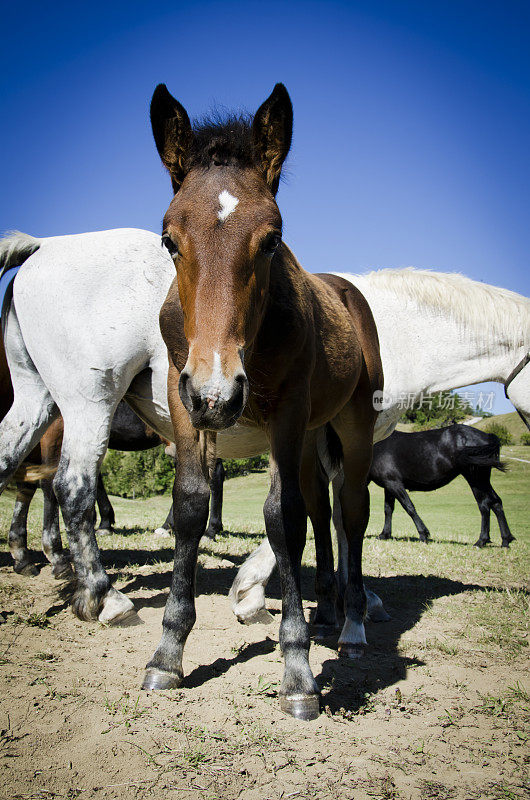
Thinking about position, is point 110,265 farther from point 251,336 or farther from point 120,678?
point 120,678

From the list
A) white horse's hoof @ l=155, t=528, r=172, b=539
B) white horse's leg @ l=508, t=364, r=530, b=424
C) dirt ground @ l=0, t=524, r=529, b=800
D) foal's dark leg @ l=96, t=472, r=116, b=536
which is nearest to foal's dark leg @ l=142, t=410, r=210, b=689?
dirt ground @ l=0, t=524, r=529, b=800

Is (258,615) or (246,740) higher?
(246,740)

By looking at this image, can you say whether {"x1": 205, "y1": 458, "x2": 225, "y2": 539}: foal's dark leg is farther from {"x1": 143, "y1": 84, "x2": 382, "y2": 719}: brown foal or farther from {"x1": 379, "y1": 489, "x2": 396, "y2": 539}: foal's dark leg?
{"x1": 143, "y1": 84, "x2": 382, "y2": 719}: brown foal

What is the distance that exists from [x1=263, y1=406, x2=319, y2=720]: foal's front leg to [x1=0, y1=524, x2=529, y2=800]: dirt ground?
280mm


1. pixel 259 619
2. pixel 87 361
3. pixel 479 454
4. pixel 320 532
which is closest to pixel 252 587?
pixel 259 619

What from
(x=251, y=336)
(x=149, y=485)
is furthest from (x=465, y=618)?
(x=149, y=485)

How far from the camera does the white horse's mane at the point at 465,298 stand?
5.17 meters

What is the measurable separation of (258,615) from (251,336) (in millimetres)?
2470

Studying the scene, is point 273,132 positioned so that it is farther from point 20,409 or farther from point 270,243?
point 20,409

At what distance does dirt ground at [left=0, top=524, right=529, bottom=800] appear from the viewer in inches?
72.9

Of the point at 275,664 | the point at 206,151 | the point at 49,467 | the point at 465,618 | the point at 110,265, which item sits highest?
the point at 206,151

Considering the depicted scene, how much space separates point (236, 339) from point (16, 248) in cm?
302

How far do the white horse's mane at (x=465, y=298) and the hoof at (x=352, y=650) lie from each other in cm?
325

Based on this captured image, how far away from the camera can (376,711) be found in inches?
99.6
